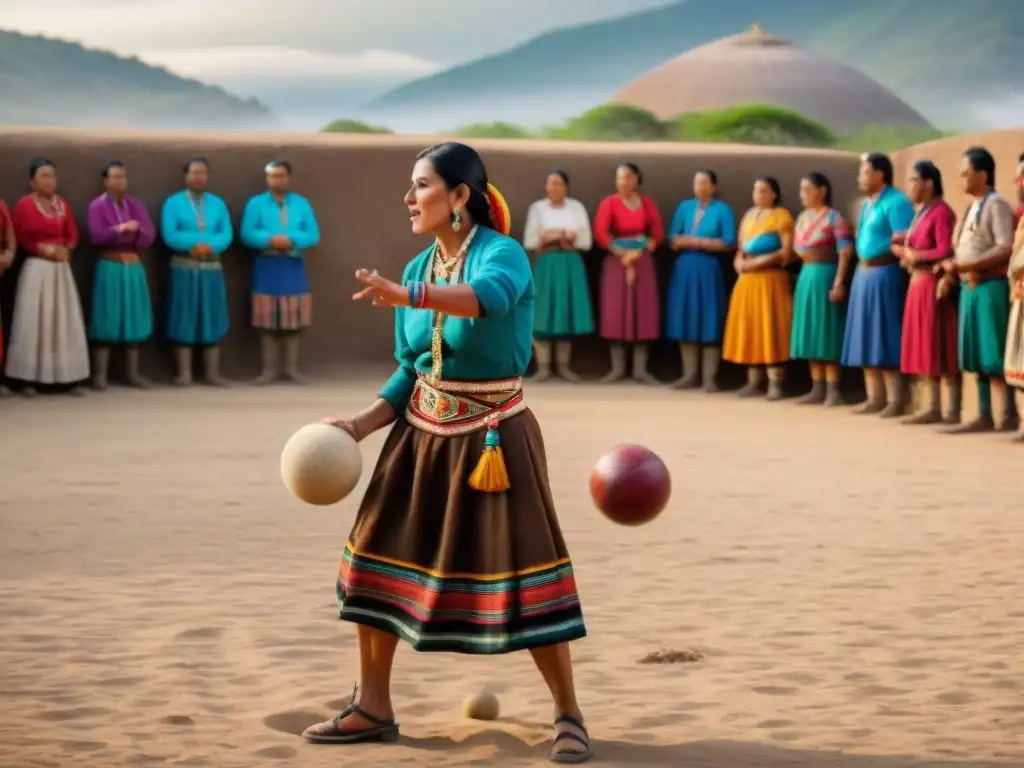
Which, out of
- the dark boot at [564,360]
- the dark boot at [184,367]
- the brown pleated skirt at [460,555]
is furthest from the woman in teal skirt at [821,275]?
the brown pleated skirt at [460,555]

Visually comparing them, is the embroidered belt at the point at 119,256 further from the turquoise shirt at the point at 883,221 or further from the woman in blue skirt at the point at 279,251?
the turquoise shirt at the point at 883,221

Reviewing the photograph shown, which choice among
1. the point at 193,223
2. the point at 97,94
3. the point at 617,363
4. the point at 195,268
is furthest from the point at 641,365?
the point at 97,94

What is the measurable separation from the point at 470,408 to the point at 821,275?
27.8 ft

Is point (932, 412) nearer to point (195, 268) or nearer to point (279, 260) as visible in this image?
point (279, 260)

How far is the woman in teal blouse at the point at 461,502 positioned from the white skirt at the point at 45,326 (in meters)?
9.14

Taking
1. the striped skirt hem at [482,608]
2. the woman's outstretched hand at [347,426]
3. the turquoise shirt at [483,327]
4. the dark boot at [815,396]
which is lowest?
the dark boot at [815,396]

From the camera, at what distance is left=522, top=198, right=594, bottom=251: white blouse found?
14.2m

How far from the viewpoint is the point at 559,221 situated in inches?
559

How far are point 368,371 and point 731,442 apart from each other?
506cm

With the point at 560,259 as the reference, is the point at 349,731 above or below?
below

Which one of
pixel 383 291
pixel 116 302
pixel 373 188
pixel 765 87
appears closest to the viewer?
pixel 383 291

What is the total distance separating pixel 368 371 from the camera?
583 inches

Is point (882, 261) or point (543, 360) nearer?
point (882, 261)

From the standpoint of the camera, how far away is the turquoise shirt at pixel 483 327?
13.9ft
